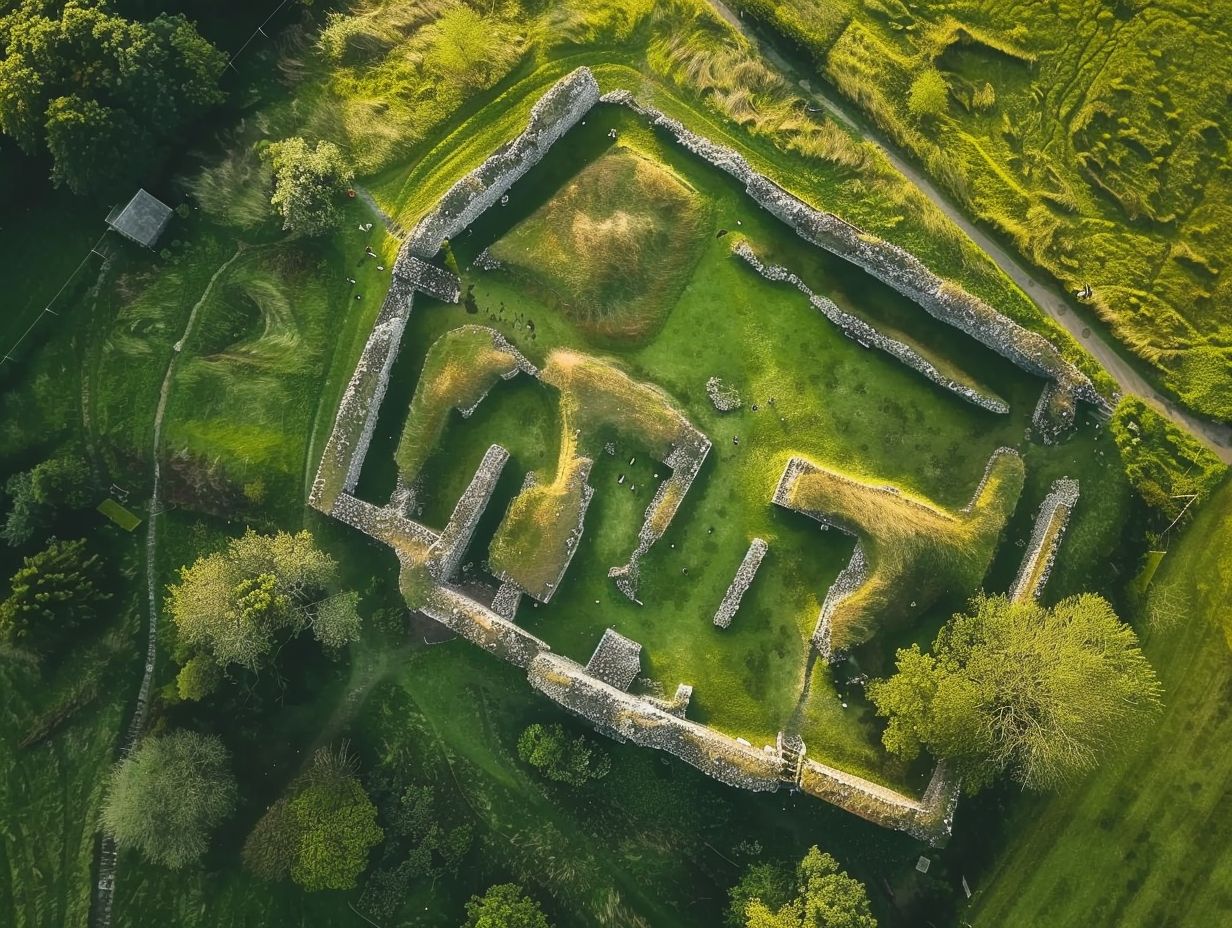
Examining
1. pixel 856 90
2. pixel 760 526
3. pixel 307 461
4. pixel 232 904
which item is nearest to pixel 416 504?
pixel 307 461

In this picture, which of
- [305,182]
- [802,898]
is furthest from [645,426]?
[802,898]

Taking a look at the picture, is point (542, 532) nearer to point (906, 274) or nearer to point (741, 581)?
point (741, 581)

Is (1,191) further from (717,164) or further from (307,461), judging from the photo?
(717,164)

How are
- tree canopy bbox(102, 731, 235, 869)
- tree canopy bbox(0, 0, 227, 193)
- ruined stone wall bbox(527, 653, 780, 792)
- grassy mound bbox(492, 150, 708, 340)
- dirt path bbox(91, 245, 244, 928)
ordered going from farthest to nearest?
grassy mound bbox(492, 150, 708, 340) < dirt path bbox(91, 245, 244, 928) < ruined stone wall bbox(527, 653, 780, 792) < tree canopy bbox(102, 731, 235, 869) < tree canopy bbox(0, 0, 227, 193)

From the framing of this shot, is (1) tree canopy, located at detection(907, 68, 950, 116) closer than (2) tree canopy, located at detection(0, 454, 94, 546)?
No

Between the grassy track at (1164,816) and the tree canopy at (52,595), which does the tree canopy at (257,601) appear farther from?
the grassy track at (1164,816)

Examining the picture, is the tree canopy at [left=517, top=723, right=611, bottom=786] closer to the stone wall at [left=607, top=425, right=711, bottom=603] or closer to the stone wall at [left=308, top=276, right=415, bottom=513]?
the stone wall at [left=607, top=425, right=711, bottom=603]

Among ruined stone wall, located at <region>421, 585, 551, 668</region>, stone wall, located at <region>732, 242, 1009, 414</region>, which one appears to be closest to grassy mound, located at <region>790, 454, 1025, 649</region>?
stone wall, located at <region>732, 242, 1009, 414</region>

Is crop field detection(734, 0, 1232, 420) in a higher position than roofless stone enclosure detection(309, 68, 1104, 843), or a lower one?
higher
